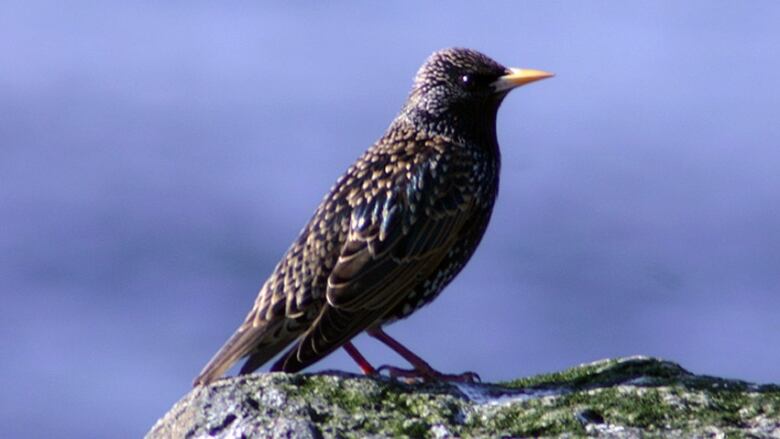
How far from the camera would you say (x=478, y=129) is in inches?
286

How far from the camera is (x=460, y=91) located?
738cm

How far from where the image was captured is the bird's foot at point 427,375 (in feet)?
17.6

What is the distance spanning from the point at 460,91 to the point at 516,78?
0.31 m

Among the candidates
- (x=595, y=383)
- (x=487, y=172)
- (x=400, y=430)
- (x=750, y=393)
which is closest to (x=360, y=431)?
(x=400, y=430)

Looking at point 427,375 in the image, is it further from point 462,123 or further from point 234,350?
point 462,123

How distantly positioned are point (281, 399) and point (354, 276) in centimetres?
150

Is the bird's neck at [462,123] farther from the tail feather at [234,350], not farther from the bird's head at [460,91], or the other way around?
the tail feather at [234,350]

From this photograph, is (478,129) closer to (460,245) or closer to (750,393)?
(460,245)

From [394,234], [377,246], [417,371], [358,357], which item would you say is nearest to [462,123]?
[394,234]

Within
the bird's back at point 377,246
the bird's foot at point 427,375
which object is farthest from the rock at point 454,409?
the bird's back at point 377,246

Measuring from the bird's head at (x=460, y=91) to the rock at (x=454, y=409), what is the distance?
2418mm

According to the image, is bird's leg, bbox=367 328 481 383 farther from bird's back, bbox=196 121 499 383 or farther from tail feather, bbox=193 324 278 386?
tail feather, bbox=193 324 278 386

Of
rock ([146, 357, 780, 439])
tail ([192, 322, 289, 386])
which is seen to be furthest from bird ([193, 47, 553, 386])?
rock ([146, 357, 780, 439])

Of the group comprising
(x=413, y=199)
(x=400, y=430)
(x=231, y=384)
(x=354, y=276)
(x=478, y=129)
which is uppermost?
(x=478, y=129)
